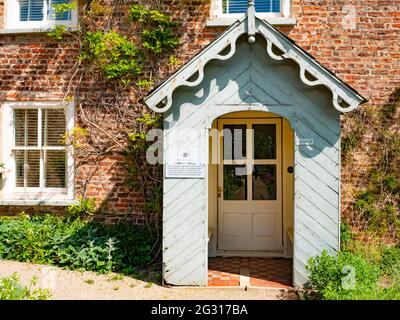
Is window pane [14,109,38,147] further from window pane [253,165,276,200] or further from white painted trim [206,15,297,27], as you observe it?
window pane [253,165,276,200]

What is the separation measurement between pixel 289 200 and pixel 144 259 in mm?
2966

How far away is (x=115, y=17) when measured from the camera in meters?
8.45

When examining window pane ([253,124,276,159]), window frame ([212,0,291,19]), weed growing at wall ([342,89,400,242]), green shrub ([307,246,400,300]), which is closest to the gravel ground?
green shrub ([307,246,400,300])

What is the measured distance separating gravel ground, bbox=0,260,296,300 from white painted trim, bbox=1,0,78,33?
4.62 m

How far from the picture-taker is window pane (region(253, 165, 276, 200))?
8.34 m

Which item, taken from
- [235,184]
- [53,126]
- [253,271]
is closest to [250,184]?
[235,184]

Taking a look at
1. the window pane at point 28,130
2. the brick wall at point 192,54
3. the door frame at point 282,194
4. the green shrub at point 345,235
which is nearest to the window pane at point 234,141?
the door frame at point 282,194

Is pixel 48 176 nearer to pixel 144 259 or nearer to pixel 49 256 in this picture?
pixel 49 256

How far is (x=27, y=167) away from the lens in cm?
866

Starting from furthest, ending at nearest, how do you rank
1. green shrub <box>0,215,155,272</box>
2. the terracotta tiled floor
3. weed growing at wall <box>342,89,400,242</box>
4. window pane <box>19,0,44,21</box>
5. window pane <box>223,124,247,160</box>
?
window pane <box>19,0,44,21</box>, window pane <box>223,124,247,160</box>, weed growing at wall <box>342,89,400,242</box>, green shrub <box>0,215,155,272</box>, the terracotta tiled floor

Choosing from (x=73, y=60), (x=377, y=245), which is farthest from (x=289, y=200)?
(x=73, y=60)

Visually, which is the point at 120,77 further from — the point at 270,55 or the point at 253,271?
the point at 253,271

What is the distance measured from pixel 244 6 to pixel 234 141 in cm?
268
